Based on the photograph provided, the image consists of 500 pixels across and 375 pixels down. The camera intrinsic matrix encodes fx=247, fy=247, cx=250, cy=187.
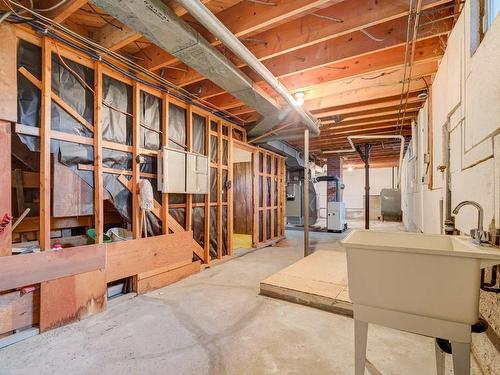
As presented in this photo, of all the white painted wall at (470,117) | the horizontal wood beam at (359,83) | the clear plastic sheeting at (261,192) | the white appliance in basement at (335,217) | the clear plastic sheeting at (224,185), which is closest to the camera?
the white painted wall at (470,117)

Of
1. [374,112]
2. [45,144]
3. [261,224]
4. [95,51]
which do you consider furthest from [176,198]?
[374,112]

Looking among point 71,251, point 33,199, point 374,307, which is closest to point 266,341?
point 374,307

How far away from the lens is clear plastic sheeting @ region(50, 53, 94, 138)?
2.17 m

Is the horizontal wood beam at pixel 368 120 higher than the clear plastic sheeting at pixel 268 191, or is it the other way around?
the horizontal wood beam at pixel 368 120

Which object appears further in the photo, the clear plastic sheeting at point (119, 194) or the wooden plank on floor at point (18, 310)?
the clear plastic sheeting at point (119, 194)

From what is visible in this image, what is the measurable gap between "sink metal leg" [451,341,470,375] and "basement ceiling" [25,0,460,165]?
2019mm

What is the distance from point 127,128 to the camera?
2756mm

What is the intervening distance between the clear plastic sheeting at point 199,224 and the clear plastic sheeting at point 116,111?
4.46 ft

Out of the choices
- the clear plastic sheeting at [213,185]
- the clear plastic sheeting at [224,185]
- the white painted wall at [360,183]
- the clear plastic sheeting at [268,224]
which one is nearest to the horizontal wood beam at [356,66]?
the clear plastic sheeting at [213,185]

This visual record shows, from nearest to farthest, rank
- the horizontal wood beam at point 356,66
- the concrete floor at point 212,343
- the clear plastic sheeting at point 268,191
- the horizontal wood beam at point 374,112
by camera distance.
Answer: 1. the concrete floor at point 212,343
2. the horizontal wood beam at point 356,66
3. the horizontal wood beam at point 374,112
4. the clear plastic sheeting at point 268,191

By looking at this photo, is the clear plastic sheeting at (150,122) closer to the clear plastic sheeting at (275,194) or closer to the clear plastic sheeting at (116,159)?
the clear plastic sheeting at (116,159)

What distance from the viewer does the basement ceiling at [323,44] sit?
193cm

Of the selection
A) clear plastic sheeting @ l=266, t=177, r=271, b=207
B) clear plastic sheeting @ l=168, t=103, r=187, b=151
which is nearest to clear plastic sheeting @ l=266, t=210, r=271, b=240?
clear plastic sheeting @ l=266, t=177, r=271, b=207

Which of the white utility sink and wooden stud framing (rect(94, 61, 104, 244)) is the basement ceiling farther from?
the white utility sink
